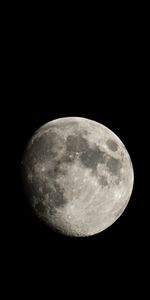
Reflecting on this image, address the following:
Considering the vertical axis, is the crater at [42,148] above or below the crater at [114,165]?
above

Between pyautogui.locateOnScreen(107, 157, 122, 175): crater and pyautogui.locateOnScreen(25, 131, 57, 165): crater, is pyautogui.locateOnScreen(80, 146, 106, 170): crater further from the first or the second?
pyautogui.locateOnScreen(25, 131, 57, 165): crater

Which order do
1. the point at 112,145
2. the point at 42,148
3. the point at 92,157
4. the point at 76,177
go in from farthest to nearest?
the point at 112,145, the point at 42,148, the point at 92,157, the point at 76,177

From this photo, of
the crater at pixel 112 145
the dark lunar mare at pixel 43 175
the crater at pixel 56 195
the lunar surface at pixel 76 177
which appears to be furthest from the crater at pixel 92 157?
the crater at pixel 56 195

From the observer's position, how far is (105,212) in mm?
5418

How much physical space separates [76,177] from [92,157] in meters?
0.35

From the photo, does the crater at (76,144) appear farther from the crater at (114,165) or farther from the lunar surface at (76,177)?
the crater at (114,165)

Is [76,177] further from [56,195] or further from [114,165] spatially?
[114,165]

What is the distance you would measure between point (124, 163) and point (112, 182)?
39 centimetres

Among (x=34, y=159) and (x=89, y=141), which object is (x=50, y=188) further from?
(x=89, y=141)

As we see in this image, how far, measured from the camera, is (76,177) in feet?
16.9

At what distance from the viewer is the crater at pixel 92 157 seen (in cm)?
521

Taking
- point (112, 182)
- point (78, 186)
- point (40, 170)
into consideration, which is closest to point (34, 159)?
point (40, 170)

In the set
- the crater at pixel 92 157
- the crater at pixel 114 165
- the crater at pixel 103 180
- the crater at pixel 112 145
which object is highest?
the crater at pixel 112 145

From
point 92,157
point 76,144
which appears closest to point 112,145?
point 92,157
